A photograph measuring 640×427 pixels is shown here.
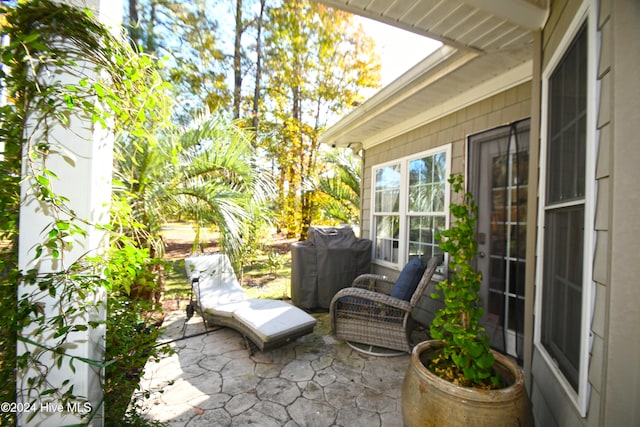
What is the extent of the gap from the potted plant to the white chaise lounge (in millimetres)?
1390

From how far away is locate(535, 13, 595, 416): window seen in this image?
3.83ft

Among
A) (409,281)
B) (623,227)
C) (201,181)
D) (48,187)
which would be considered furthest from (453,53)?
(201,181)

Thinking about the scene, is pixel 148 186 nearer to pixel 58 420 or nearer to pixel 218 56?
pixel 58 420

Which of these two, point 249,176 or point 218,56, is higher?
point 218,56

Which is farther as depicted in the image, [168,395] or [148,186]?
[148,186]

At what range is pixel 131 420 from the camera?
150 centimetres

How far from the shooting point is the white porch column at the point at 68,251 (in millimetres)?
1119

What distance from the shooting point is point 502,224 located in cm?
290

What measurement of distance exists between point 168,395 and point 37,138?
2078 millimetres

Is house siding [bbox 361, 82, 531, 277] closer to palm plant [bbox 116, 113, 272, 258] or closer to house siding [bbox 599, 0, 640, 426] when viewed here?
house siding [bbox 599, 0, 640, 426]

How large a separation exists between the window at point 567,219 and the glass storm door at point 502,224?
1110 mm

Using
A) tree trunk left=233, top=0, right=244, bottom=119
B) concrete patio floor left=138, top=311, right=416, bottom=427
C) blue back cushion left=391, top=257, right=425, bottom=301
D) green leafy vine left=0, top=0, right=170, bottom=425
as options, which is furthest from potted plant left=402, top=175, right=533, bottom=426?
tree trunk left=233, top=0, right=244, bottom=119

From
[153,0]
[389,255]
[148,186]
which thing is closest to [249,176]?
[148,186]

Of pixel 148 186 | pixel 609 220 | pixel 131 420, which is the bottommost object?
pixel 131 420
